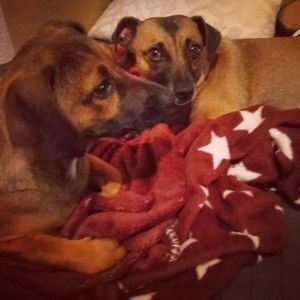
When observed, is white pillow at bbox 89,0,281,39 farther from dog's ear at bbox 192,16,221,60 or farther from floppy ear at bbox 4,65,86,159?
floppy ear at bbox 4,65,86,159

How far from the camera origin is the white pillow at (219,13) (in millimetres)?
2424

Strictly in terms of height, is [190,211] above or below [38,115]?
below

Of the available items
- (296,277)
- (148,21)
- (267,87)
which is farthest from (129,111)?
(267,87)

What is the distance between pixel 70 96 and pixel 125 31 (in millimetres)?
1033

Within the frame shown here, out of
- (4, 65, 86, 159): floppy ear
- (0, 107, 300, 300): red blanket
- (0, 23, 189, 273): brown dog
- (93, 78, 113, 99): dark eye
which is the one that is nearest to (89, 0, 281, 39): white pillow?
(0, 107, 300, 300): red blanket

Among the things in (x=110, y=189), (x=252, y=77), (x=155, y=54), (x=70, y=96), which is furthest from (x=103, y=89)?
(x=252, y=77)

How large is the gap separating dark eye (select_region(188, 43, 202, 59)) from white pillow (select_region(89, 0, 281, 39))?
1.27 feet

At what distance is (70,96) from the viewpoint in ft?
4.37

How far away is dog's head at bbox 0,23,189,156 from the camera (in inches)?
49.6

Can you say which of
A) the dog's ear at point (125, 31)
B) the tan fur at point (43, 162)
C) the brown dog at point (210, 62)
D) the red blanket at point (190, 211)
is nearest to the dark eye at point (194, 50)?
the brown dog at point (210, 62)

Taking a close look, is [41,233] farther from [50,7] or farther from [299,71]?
[299,71]

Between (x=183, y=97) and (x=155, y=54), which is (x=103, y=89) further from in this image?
(x=155, y=54)

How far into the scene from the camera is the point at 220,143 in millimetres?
1672

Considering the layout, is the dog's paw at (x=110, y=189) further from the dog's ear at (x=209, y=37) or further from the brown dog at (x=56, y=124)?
the dog's ear at (x=209, y=37)
